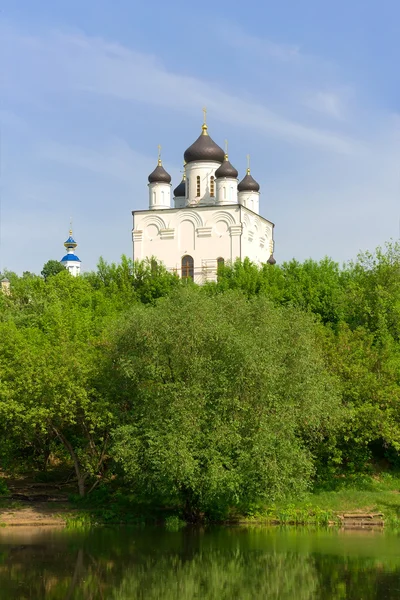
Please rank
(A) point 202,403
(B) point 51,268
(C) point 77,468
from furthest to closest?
(B) point 51,268 < (C) point 77,468 < (A) point 202,403

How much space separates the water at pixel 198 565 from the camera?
17.5 m

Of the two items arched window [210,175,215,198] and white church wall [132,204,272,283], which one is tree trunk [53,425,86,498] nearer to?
white church wall [132,204,272,283]

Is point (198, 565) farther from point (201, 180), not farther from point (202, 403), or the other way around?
point (201, 180)

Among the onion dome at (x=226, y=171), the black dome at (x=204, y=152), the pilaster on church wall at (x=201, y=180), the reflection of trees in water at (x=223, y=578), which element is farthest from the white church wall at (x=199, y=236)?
the reflection of trees in water at (x=223, y=578)

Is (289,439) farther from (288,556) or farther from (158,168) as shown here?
(158,168)

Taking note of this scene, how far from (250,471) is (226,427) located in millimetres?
1365

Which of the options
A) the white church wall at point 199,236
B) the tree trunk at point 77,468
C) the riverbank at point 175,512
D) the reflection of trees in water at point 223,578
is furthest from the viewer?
the white church wall at point 199,236

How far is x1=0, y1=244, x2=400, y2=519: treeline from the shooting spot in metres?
25.1

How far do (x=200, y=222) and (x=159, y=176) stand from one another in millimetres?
4713

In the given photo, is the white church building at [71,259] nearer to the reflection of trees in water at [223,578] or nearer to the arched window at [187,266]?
the arched window at [187,266]

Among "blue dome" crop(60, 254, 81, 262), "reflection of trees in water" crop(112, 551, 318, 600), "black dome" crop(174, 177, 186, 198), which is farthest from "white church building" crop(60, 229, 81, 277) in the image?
"reflection of trees in water" crop(112, 551, 318, 600)

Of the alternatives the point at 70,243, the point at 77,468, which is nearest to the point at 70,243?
the point at 70,243

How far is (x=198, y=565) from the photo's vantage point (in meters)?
20.2

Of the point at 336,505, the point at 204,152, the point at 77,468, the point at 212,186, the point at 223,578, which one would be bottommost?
the point at 223,578
